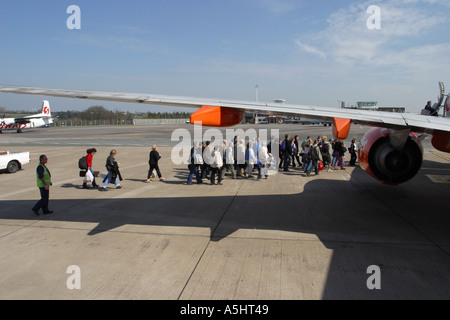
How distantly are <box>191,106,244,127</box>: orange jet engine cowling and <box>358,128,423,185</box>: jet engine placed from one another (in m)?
4.52

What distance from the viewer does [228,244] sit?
19.7 feet

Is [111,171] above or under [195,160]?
under

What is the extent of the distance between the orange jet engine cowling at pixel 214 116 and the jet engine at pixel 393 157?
452 cm

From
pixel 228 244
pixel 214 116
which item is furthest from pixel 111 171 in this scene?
pixel 214 116

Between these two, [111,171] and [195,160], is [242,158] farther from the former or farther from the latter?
[111,171]

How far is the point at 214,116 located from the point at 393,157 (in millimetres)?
5295

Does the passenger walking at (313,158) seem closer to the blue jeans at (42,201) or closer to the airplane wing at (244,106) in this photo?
the airplane wing at (244,106)

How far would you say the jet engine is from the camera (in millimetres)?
7641

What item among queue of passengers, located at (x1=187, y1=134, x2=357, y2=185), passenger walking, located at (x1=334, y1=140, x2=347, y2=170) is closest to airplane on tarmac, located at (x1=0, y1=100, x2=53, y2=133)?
queue of passengers, located at (x1=187, y1=134, x2=357, y2=185)

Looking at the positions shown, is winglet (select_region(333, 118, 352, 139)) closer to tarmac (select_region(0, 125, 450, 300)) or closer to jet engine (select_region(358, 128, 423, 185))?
tarmac (select_region(0, 125, 450, 300))

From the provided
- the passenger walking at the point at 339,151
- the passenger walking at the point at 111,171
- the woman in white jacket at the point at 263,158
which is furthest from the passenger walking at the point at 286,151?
the passenger walking at the point at 111,171

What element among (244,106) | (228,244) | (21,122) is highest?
(21,122)
